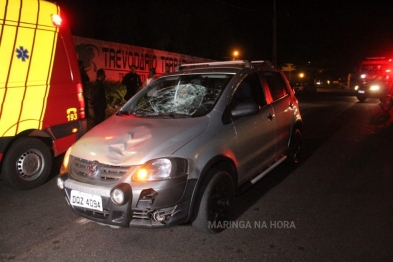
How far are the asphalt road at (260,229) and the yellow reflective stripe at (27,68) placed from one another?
1.11 m

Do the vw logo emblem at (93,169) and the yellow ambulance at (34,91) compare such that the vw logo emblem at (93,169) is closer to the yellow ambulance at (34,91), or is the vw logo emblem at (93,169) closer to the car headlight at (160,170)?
the car headlight at (160,170)

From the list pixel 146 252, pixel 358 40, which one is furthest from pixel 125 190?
pixel 358 40

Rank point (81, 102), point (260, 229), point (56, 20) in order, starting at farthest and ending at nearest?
point (81, 102)
point (56, 20)
point (260, 229)

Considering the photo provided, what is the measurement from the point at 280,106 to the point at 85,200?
3.03 meters

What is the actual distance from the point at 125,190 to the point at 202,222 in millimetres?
872

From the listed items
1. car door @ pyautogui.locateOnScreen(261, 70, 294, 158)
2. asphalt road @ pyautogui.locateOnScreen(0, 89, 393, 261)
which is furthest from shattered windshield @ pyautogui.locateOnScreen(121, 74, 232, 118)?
asphalt road @ pyautogui.locateOnScreen(0, 89, 393, 261)

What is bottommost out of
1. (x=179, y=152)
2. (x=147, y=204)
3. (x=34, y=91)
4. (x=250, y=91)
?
(x=147, y=204)

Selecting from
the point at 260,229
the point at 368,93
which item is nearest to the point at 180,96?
the point at 260,229

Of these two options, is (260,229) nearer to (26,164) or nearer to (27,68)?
(26,164)

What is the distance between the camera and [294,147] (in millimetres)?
5805

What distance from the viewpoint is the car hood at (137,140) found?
3.20m

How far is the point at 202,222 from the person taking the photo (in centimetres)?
344

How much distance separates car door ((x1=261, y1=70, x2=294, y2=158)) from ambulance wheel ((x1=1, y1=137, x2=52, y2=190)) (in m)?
3.42

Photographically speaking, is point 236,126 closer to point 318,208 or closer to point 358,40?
point 318,208
